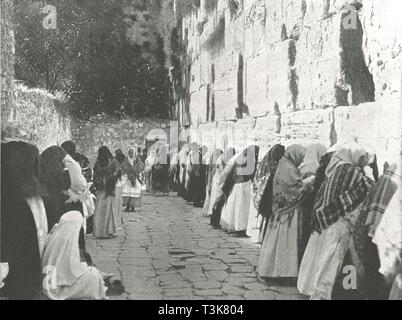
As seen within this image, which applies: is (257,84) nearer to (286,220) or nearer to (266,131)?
(266,131)

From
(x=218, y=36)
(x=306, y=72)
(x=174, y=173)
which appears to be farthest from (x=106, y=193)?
(x=174, y=173)

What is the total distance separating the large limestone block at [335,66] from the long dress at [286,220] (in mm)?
1024

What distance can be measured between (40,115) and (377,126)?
496cm

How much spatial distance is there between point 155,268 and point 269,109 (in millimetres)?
3519

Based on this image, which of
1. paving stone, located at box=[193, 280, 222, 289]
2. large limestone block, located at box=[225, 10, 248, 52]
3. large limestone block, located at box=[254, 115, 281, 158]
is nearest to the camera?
paving stone, located at box=[193, 280, 222, 289]

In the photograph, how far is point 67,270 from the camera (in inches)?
181

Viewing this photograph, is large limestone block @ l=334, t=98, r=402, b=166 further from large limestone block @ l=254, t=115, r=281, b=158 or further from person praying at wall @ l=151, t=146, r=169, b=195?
person praying at wall @ l=151, t=146, r=169, b=195

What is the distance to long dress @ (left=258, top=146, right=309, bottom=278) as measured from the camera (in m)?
5.43

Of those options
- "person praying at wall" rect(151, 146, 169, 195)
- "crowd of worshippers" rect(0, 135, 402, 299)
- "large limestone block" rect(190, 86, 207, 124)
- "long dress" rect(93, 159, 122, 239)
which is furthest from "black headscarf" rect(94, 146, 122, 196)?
"person praying at wall" rect(151, 146, 169, 195)

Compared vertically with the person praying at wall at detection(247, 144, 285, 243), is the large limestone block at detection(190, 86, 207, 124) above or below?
above

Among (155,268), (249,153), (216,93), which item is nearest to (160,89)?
(216,93)

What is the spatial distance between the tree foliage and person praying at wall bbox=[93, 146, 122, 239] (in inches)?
64.9

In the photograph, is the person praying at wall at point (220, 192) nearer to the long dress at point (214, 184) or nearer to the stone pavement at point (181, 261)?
the long dress at point (214, 184)

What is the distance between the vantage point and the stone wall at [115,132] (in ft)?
42.1
